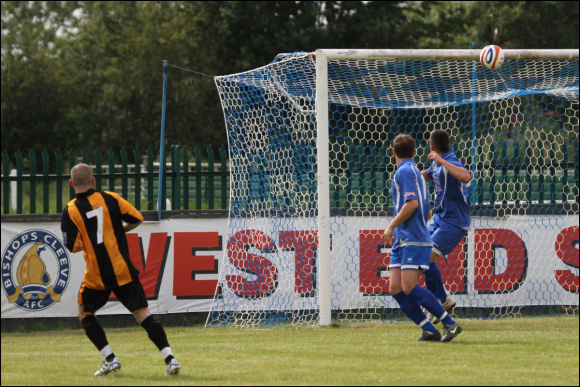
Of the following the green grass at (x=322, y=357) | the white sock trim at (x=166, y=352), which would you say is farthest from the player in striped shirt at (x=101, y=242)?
the green grass at (x=322, y=357)

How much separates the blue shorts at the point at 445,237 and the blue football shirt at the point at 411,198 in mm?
882

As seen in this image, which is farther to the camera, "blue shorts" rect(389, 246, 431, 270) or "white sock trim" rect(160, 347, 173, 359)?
"blue shorts" rect(389, 246, 431, 270)

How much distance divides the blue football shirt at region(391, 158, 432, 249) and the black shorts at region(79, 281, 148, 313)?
237 centimetres

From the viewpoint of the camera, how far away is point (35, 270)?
413 inches

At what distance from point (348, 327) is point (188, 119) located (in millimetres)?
29074

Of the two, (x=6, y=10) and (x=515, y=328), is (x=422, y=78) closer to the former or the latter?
(x=515, y=328)

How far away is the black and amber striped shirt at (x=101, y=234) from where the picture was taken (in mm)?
6789

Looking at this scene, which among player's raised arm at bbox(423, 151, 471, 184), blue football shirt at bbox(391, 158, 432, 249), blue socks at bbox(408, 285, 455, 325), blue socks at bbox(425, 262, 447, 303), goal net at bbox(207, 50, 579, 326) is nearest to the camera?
blue football shirt at bbox(391, 158, 432, 249)

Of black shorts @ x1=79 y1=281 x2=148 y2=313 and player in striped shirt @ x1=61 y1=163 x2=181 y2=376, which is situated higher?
player in striped shirt @ x1=61 y1=163 x2=181 y2=376

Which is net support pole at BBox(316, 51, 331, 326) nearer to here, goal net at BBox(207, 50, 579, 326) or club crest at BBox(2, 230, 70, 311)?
goal net at BBox(207, 50, 579, 326)

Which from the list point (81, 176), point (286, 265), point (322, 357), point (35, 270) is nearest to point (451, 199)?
point (322, 357)

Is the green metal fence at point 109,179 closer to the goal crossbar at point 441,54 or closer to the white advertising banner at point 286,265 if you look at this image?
the white advertising banner at point 286,265

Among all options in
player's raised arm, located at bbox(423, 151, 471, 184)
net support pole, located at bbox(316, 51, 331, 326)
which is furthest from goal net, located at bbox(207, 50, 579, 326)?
player's raised arm, located at bbox(423, 151, 471, 184)

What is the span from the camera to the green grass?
6.23m
